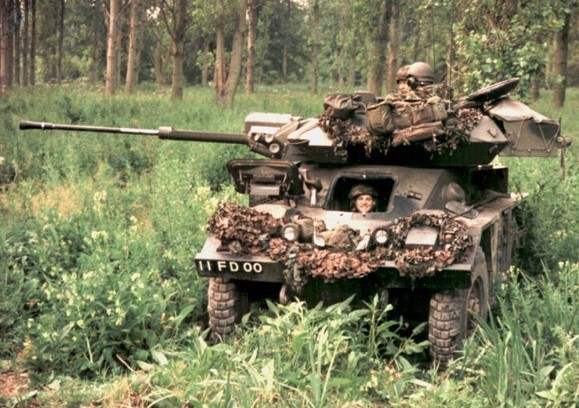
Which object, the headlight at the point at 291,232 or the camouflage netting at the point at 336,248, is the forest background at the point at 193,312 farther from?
the headlight at the point at 291,232

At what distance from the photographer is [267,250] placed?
732 centimetres

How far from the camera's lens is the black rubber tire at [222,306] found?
7508mm

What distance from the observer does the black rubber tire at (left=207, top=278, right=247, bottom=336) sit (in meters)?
7.51

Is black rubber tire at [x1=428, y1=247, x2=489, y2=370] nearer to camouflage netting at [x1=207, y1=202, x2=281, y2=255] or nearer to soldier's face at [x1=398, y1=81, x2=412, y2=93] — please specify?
camouflage netting at [x1=207, y1=202, x2=281, y2=255]

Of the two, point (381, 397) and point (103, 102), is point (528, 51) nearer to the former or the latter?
point (103, 102)

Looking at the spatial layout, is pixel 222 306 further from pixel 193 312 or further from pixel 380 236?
pixel 380 236

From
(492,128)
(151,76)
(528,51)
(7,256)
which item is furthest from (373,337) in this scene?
(151,76)

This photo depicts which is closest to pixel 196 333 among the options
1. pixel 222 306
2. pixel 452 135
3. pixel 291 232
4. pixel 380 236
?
pixel 222 306

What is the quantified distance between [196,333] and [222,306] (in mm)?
375

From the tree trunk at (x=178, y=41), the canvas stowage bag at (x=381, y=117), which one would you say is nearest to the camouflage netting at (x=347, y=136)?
the canvas stowage bag at (x=381, y=117)

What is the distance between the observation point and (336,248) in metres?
7.25

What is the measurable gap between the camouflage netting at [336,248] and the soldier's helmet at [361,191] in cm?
66

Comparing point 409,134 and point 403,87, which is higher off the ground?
point 403,87

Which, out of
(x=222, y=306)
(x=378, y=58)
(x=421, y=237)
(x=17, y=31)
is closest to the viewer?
(x=421, y=237)
